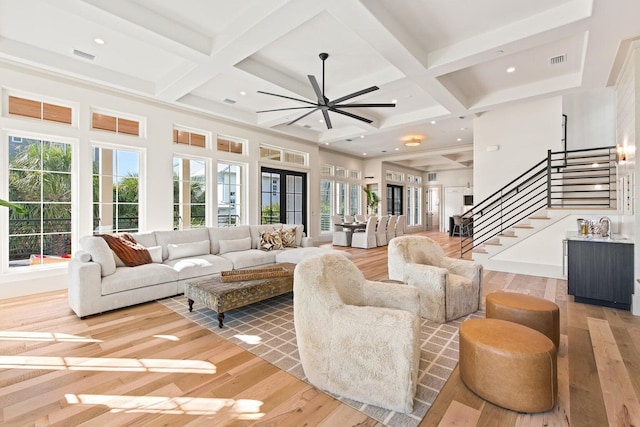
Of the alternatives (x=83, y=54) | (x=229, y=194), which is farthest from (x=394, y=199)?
(x=83, y=54)

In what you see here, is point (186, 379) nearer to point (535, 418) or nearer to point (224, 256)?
point (535, 418)

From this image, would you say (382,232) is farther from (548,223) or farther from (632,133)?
(632,133)

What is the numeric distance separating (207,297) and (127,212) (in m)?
3.30

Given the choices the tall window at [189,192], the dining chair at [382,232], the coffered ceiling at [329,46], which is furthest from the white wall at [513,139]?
the tall window at [189,192]

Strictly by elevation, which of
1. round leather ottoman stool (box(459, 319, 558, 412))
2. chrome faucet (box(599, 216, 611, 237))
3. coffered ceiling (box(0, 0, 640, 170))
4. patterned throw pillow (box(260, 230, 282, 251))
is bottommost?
round leather ottoman stool (box(459, 319, 558, 412))

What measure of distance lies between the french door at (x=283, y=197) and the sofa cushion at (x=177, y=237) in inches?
99.6

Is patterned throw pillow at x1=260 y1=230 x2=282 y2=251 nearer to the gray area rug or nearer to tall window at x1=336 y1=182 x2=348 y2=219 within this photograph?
the gray area rug

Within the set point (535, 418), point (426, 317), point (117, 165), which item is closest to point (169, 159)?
point (117, 165)

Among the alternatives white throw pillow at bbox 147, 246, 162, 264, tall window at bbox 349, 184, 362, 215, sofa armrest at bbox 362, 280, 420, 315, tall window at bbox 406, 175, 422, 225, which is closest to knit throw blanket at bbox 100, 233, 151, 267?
white throw pillow at bbox 147, 246, 162, 264

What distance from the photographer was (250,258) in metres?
4.87

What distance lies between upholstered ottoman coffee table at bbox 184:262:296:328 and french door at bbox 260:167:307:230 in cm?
415

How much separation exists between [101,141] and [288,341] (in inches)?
184

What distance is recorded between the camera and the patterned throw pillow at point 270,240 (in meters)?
5.46

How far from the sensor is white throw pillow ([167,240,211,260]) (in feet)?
15.0
